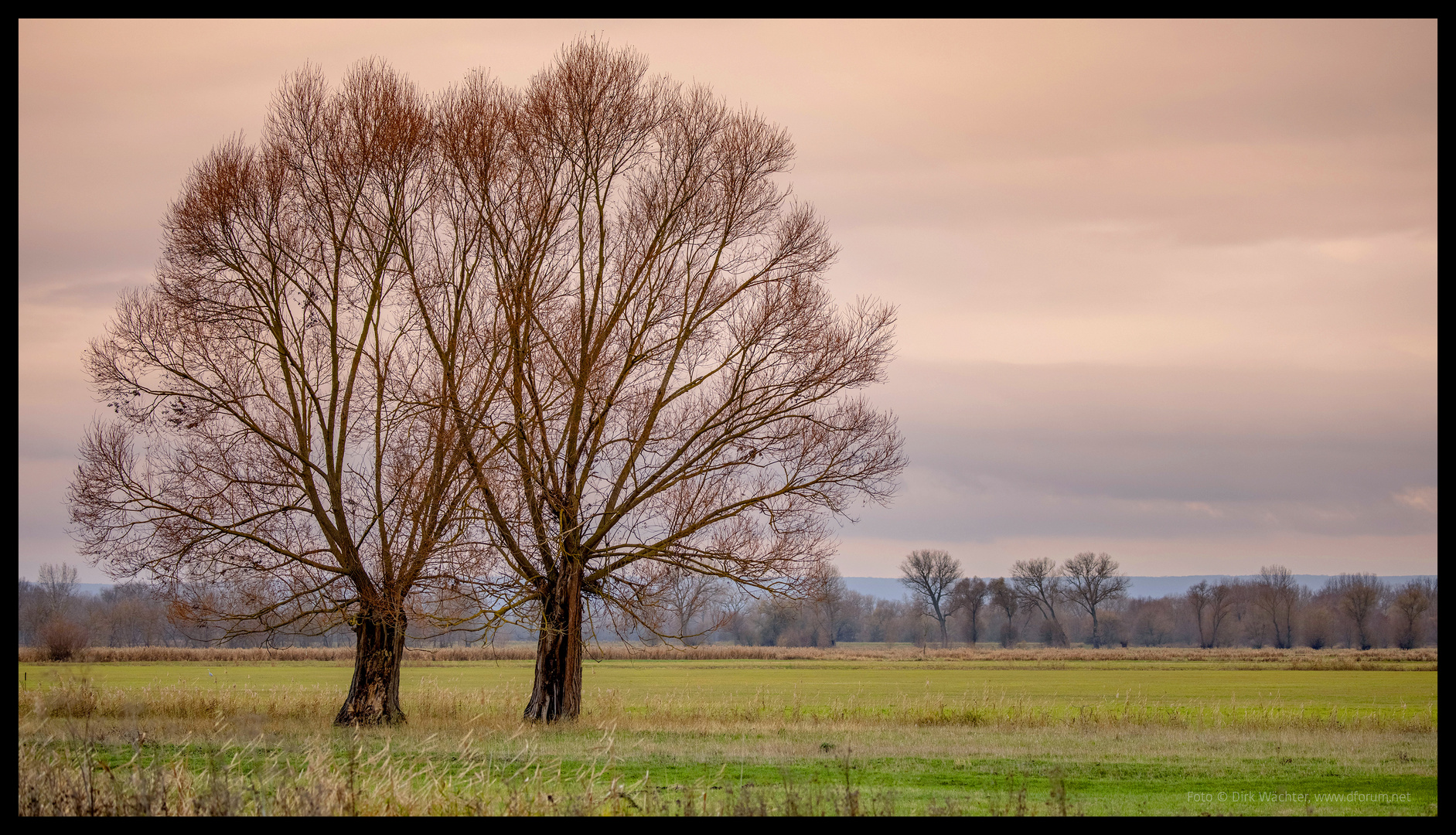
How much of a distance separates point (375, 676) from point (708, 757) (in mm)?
7661

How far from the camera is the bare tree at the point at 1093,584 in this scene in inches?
4434

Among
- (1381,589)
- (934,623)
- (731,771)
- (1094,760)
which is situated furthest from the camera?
(934,623)

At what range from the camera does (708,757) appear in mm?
15078

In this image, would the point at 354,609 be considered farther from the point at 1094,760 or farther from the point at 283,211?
the point at 1094,760

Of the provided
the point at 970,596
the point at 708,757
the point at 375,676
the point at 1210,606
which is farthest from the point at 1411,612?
the point at 375,676

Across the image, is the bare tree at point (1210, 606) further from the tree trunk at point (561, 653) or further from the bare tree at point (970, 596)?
the tree trunk at point (561, 653)

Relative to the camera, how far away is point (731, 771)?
13422mm

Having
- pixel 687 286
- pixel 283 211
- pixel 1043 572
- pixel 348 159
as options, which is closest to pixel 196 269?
pixel 283 211

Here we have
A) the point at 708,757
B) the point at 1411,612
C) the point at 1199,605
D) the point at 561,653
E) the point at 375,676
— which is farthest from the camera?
the point at 1199,605

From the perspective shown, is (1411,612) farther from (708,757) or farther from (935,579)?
(708,757)

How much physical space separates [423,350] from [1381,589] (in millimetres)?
119085

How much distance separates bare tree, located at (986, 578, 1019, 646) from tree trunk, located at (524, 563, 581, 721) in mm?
102804
